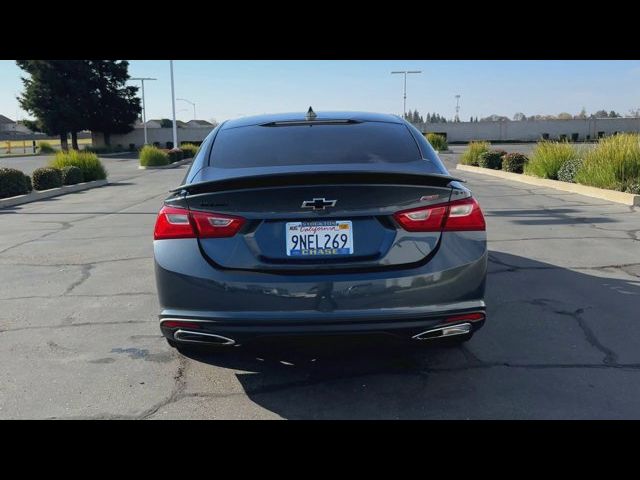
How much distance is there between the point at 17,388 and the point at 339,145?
8.61 ft

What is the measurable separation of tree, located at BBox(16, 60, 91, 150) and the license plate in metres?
60.3

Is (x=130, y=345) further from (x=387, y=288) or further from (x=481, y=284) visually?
(x=481, y=284)

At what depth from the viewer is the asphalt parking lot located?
320 cm

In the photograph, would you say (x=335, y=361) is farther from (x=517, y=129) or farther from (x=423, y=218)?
(x=517, y=129)

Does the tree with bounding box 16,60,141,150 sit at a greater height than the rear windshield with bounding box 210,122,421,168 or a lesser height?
greater

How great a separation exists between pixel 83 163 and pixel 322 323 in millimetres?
20707

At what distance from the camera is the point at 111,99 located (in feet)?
201

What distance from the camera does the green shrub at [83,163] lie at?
21.0 metres

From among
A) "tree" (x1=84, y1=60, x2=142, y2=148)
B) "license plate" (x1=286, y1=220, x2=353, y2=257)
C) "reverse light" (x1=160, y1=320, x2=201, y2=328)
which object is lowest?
"reverse light" (x1=160, y1=320, x2=201, y2=328)

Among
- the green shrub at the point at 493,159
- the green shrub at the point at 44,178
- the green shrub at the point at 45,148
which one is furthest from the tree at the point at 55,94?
the green shrub at the point at 493,159

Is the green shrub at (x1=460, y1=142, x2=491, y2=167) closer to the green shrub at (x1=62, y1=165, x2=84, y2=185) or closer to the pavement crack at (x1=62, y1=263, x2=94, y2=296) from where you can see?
the green shrub at (x1=62, y1=165, x2=84, y2=185)

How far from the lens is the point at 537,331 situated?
435 centimetres

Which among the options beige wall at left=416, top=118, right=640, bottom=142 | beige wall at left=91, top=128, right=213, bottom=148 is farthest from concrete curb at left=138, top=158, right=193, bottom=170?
beige wall at left=416, top=118, right=640, bottom=142

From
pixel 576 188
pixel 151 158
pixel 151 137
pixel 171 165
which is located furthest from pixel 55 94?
pixel 576 188
